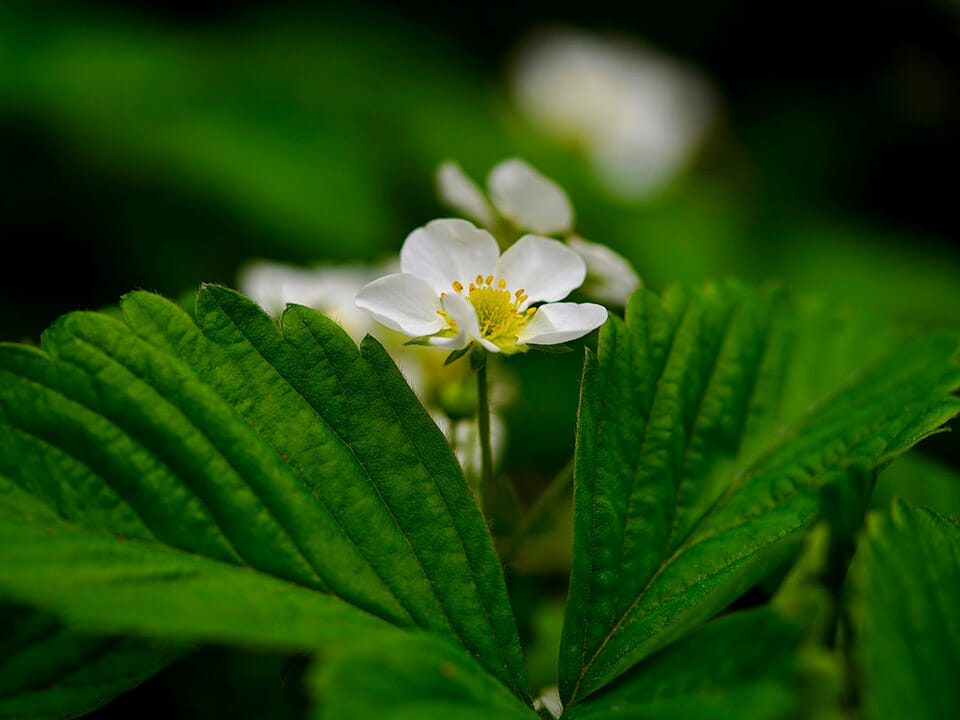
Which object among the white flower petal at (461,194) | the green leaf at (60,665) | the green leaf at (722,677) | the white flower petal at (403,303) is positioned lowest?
the green leaf at (722,677)

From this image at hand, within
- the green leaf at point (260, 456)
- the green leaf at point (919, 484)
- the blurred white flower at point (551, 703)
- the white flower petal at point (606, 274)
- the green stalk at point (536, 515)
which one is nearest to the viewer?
the green leaf at point (260, 456)

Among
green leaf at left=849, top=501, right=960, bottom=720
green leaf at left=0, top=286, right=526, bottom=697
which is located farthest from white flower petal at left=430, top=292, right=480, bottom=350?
green leaf at left=849, top=501, right=960, bottom=720

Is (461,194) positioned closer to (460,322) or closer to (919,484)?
(460,322)

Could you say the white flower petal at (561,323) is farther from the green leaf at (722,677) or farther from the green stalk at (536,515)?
the green leaf at (722,677)

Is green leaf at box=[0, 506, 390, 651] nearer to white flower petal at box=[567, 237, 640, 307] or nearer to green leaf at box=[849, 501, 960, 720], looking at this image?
green leaf at box=[849, 501, 960, 720]

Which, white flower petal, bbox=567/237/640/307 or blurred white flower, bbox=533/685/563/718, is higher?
white flower petal, bbox=567/237/640/307

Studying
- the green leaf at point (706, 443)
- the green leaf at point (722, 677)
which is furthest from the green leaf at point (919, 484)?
the green leaf at point (722, 677)

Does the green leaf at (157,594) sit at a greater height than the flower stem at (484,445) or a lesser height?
lesser

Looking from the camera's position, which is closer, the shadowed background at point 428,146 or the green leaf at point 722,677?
the green leaf at point 722,677
